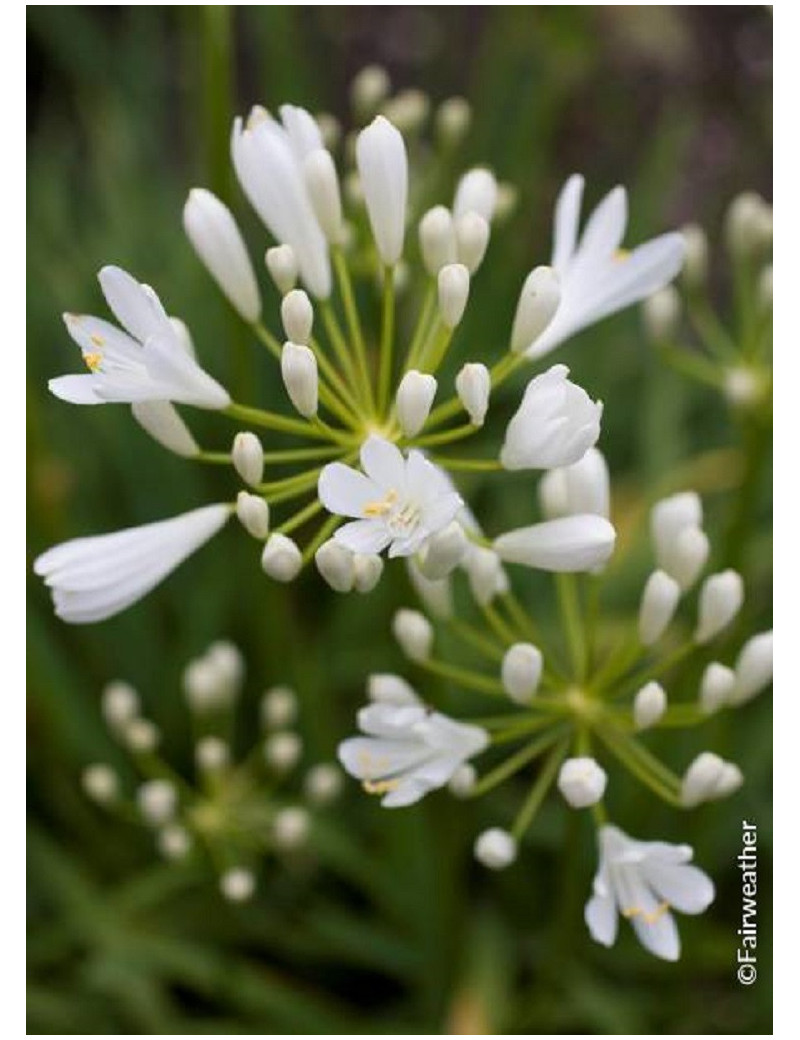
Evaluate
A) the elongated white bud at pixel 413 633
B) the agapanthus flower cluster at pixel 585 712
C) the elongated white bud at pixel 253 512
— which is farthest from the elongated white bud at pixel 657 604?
the elongated white bud at pixel 253 512

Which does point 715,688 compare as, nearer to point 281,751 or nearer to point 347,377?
point 347,377

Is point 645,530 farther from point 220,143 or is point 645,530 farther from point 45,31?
point 45,31

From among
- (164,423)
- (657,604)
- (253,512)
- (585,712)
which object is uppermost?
(164,423)

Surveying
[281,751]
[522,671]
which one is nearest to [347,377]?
[522,671]

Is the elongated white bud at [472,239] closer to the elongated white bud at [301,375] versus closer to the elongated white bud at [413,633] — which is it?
the elongated white bud at [301,375]

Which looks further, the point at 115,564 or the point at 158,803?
the point at 158,803

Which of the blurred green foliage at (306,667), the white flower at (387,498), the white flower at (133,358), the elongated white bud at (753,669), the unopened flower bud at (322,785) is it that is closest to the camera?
the white flower at (387,498)
